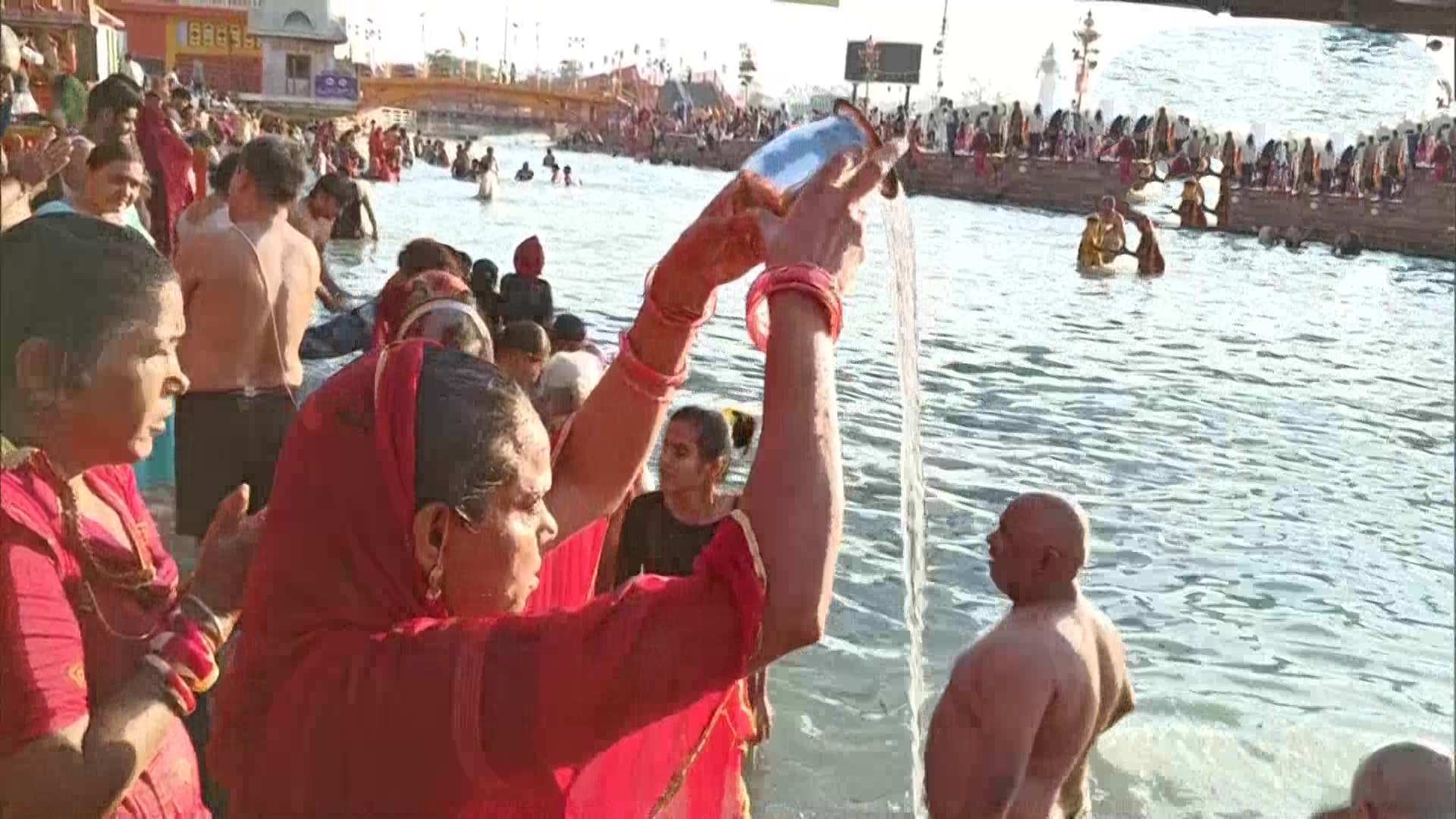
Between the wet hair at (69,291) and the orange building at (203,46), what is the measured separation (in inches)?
1101

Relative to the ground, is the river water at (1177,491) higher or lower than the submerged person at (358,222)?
lower

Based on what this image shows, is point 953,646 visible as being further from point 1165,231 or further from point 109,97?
point 1165,231

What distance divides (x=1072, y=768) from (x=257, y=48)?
3106 centimetres

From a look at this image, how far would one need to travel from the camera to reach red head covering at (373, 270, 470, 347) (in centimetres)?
349

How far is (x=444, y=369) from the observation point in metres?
1.44

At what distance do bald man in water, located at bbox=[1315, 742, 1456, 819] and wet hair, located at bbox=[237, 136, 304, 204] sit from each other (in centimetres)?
360

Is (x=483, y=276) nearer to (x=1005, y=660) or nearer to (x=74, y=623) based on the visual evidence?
(x=1005, y=660)

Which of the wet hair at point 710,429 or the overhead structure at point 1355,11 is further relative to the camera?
the wet hair at point 710,429

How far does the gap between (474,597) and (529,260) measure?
5.02 meters

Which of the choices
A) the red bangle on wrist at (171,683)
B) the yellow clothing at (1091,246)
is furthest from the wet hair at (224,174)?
the yellow clothing at (1091,246)

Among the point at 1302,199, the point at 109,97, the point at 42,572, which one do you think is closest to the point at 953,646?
the point at 109,97

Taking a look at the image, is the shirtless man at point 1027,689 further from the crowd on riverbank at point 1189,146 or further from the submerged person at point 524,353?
the crowd on riverbank at point 1189,146

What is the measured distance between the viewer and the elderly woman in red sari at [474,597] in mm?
1313

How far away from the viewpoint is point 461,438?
4.59ft
